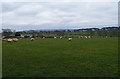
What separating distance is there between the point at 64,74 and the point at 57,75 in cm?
39

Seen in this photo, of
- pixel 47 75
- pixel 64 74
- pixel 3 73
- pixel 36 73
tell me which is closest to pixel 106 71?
pixel 64 74

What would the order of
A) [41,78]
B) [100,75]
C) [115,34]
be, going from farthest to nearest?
[115,34], [100,75], [41,78]

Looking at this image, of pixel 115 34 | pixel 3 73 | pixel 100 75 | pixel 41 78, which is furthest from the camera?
pixel 115 34

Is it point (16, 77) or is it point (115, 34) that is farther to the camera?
point (115, 34)

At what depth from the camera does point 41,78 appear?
673 centimetres

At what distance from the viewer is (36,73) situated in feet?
24.6

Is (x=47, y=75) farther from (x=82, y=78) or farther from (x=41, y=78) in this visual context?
(x=82, y=78)

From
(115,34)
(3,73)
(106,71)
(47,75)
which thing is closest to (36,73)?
(47,75)

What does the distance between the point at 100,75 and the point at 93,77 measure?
493 millimetres

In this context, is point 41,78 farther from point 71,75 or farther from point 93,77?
point 93,77

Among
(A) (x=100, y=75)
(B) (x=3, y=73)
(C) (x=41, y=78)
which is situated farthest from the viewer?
(B) (x=3, y=73)

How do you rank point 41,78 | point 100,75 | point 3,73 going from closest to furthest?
1. point 41,78
2. point 100,75
3. point 3,73

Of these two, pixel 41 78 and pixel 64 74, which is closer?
pixel 41 78

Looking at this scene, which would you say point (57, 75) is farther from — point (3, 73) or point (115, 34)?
point (115, 34)
